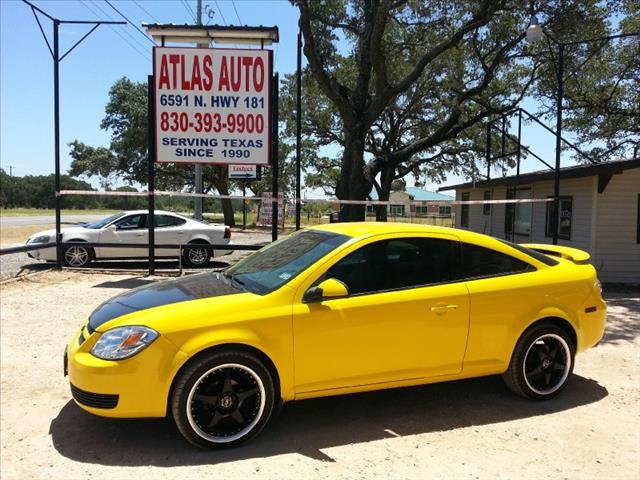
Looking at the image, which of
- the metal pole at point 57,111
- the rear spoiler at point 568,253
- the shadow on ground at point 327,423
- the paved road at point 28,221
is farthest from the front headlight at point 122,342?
the paved road at point 28,221

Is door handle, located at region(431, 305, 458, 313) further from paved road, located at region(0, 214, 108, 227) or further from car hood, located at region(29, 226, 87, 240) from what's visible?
paved road, located at region(0, 214, 108, 227)

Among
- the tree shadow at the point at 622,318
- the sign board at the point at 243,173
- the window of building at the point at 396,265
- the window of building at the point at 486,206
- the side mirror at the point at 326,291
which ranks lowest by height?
the tree shadow at the point at 622,318

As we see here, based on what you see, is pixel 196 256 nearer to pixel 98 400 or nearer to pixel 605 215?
pixel 605 215

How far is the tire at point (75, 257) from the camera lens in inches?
481

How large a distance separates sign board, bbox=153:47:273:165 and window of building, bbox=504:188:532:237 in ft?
29.5

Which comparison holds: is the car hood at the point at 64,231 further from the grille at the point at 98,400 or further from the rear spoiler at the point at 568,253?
the rear spoiler at the point at 568,253

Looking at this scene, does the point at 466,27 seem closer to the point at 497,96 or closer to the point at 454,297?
the point at 497,96

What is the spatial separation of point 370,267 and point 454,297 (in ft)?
2.35

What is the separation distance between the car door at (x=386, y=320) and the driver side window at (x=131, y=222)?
33.4 feet

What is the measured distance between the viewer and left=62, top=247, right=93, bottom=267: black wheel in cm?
1223

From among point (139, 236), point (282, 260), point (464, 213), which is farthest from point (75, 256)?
point (464, 213)

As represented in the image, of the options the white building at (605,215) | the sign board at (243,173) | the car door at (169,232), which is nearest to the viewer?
the white building at (605,215)

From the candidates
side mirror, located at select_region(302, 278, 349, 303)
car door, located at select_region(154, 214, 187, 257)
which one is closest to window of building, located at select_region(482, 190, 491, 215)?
car door, located at select_region(154, 214, 187, 257)

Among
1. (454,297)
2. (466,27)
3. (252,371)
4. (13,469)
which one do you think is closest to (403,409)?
(454,297)
